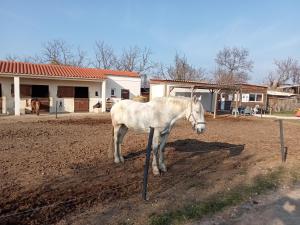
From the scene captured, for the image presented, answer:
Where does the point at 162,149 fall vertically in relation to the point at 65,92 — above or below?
below

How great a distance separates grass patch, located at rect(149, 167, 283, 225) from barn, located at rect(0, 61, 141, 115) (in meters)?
17.3

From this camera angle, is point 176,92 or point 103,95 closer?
point 103,95

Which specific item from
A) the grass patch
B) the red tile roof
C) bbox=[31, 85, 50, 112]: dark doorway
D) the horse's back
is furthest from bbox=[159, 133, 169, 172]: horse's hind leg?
bbox=[31, 85, 50, 112]: dark doorway

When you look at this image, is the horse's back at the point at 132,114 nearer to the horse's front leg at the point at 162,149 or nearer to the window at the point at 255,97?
the horse's front leg at the point at 162,149

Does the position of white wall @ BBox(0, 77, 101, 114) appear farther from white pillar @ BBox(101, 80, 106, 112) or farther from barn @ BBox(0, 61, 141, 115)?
white pillar @ BBox(101, 80, 106, 112)

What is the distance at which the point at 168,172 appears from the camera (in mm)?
5922

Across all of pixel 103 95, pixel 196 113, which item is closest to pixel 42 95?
pixel 103 95

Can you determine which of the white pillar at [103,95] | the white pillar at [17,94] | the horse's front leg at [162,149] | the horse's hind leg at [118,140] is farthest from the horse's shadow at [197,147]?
the white pillar at [103,95]

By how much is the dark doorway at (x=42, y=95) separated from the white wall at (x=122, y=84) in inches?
206

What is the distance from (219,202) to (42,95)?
1942cm

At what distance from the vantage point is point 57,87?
21516 millimetres

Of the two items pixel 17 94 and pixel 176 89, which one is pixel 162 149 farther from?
pixel 176 89

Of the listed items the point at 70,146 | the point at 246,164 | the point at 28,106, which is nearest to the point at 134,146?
the point at 70,146

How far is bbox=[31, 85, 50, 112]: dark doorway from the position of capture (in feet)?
68.0
